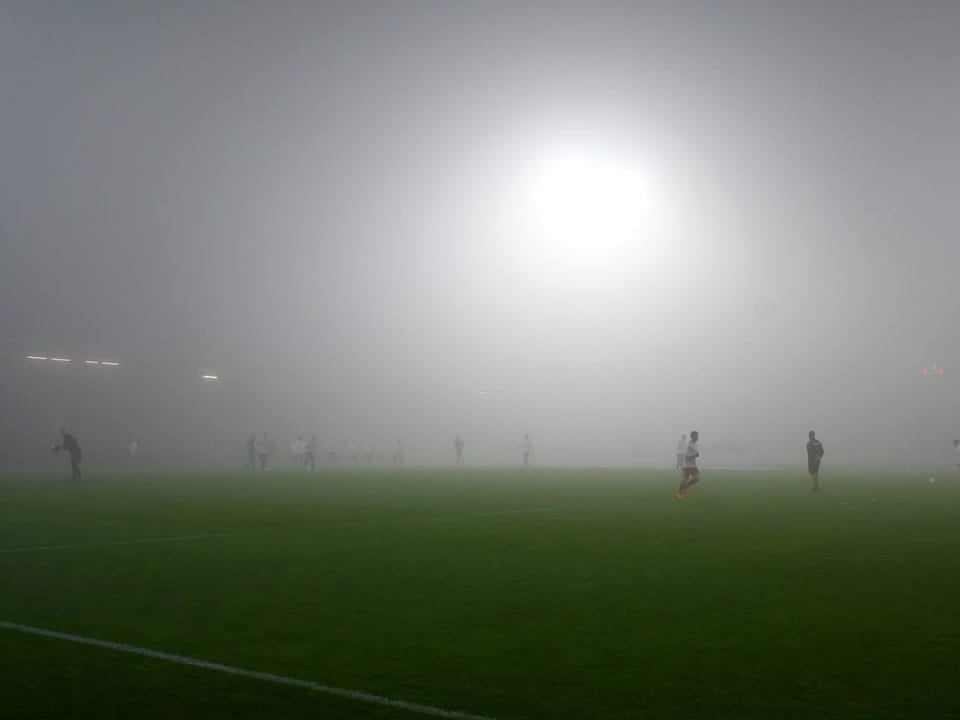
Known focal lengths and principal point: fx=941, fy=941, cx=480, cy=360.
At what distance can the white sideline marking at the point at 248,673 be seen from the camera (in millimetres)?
6027

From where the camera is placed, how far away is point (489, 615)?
9.20m

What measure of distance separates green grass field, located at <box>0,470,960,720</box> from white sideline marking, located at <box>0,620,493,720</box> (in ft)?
0.32

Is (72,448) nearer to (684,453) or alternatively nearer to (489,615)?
(684,453)

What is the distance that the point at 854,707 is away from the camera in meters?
6.12

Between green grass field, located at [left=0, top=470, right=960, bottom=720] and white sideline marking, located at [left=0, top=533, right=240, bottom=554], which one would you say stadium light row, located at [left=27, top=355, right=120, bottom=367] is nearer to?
green grass field, located at [left=0, top=470, right=960, bottom=720]

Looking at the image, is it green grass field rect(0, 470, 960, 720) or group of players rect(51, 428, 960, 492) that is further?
group of players rect(51, 428, 960, 492)

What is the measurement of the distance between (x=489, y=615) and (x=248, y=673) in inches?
114

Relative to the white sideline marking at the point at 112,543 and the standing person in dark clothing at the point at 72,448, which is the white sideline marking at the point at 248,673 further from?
the standing person in dark clothing at the point at 72,448

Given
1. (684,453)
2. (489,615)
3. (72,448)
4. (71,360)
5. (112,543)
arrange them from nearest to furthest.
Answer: (489,615)
(112,543)
(684,453)
(72,448)
(71,360)

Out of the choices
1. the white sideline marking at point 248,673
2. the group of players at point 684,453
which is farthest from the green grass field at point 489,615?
the group of players at point 684,453

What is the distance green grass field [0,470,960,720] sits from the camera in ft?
20.8

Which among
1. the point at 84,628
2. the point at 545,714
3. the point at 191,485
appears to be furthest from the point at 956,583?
the point at 191,485

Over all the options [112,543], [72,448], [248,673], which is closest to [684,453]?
[112,543]

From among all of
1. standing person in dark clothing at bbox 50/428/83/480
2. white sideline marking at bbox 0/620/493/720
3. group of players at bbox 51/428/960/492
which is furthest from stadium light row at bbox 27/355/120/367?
white sideline marking at bbox 0/620/493/720
